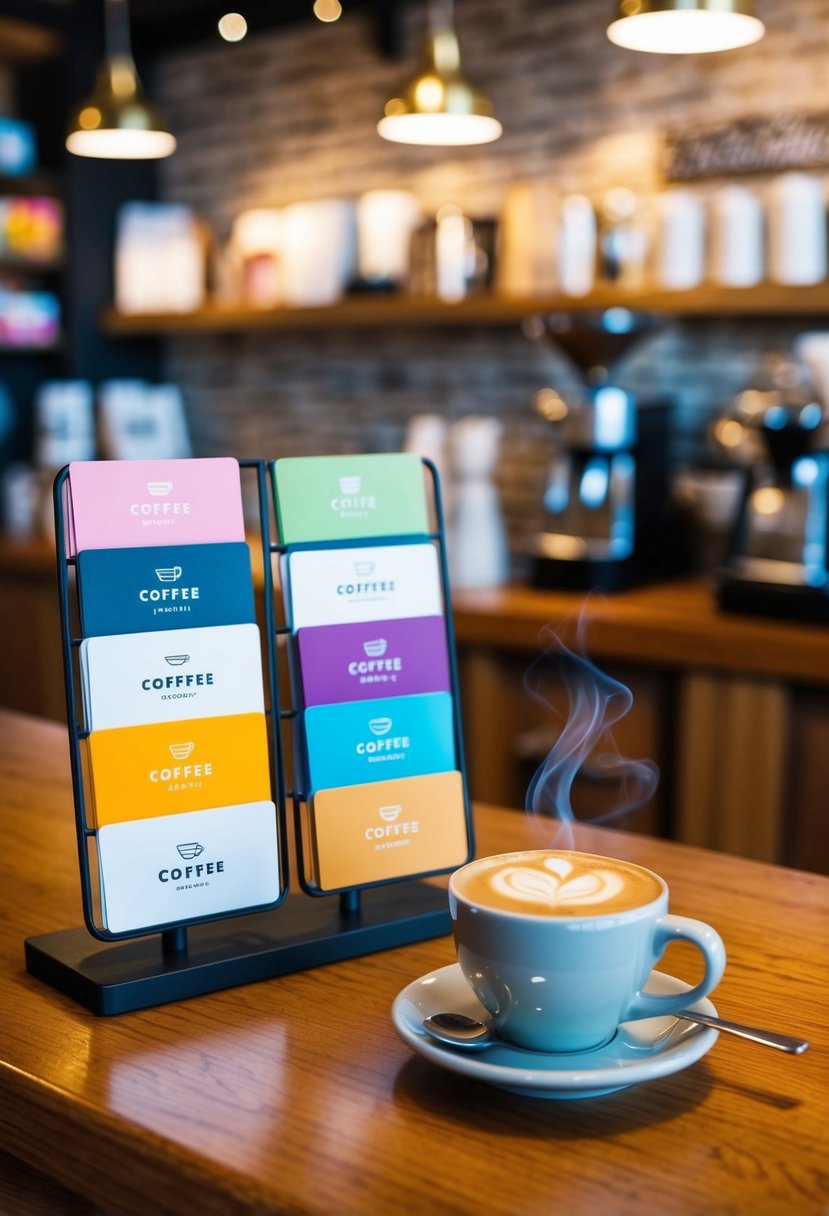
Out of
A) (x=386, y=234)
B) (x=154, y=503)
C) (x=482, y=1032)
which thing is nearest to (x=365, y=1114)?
(x=482, y=1032)

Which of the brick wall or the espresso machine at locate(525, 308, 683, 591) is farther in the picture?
the brick wall

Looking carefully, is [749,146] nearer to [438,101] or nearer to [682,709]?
[438,101]

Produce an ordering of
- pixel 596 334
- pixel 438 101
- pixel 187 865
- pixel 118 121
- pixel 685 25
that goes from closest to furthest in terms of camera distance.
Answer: pixel 187 865, pixel 685 25, pixel 438 101, pixel 118 121, pixel 596 334

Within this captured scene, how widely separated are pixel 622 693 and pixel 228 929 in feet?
6.06

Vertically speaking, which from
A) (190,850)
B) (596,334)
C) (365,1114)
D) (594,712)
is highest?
(596,334)

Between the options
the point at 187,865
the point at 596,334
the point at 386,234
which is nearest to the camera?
the point at 187,865

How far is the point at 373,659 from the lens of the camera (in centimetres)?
107

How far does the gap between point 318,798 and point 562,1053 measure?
1.01 ft

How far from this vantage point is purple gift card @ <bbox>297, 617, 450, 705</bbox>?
3.40 feet

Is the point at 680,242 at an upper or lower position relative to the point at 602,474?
upper

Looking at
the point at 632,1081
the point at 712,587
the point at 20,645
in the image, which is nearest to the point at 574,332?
the point at 712,587


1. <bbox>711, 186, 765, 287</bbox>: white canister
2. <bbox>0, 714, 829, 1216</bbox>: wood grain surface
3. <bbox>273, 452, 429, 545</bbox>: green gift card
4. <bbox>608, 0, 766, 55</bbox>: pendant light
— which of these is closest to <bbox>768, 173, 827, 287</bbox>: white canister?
<bbox>711, 186, 765, 287</bbox>: white canister

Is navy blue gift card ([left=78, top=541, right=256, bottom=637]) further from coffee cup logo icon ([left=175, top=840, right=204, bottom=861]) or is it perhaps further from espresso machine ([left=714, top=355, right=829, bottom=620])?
espresso machine ([left=714, top=355, right=829, bottom=620])

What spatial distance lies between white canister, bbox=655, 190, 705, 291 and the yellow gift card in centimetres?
236
